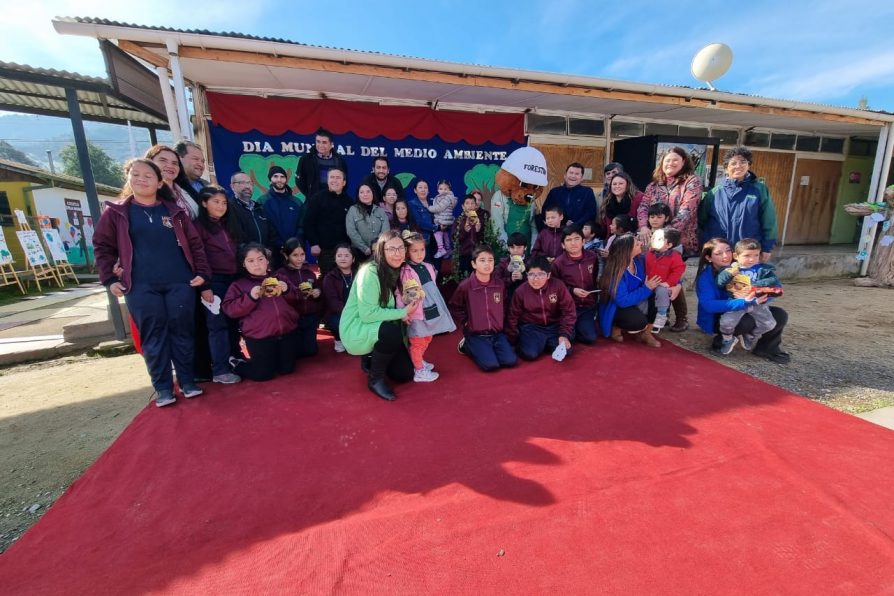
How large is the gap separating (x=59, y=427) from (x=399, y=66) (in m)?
4.62

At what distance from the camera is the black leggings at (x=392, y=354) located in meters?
3.02

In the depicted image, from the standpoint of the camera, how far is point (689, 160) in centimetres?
393

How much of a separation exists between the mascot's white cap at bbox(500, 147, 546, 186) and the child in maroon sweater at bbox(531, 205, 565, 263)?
432 millimetres

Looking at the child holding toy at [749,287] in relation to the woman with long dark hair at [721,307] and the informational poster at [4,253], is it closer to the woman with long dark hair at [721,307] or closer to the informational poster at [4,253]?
the woman with long dark hair at [721,307]

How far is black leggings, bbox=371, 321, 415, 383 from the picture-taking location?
3.02 metres

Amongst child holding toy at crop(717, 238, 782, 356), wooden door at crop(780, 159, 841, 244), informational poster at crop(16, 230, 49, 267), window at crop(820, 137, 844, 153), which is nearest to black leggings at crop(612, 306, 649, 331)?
child holding toy at crop(717, 238, 782, 356)

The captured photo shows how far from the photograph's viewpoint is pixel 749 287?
12.0 feet

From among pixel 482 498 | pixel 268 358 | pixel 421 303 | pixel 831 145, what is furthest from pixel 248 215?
pixel 831 145

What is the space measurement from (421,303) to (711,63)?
6904 mm

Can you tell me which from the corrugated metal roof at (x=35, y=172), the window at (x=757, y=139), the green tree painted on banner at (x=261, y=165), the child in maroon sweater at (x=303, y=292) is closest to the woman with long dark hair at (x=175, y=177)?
the child in maroon sweater at (x=303, y=292)

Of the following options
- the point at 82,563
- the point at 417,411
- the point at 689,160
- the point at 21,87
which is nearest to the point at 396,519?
the point at 417,411

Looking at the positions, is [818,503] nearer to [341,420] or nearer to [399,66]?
[341,420]

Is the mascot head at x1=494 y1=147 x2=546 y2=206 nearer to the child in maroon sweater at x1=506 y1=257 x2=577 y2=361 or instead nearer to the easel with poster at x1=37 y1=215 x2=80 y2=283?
the child in maroon sweater at x1=506 y1=257 x2=577 y2=361

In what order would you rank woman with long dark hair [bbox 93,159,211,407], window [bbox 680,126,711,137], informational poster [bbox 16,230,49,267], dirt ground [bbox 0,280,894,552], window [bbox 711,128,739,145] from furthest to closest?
1. informational poster [bbox 16,230,49,267]
2. window [bbox 711,128,739,145]
3. window [bbox 680,126,711,137]
4. woman with long dark hair [bbox 93,159,211,407]
5. dirt ground [bbox 0,280,894,552]
